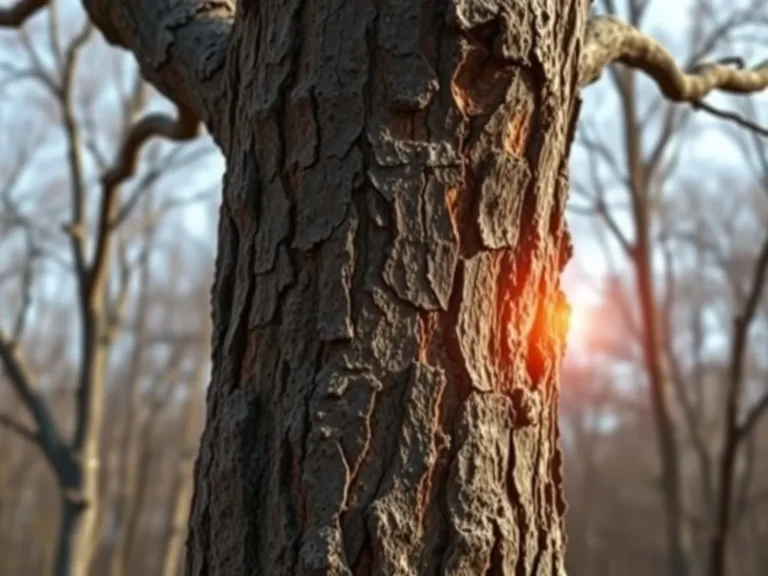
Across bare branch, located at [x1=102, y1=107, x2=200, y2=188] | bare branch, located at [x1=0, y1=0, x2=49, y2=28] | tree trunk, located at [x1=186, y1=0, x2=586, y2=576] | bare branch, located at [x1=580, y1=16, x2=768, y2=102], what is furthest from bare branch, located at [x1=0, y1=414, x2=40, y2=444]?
tree trunk, located at [x1=186, y1=0, x2=586, y2=576]

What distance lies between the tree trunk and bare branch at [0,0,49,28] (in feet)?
4.55

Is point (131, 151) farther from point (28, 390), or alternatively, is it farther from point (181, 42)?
point (28, 390)

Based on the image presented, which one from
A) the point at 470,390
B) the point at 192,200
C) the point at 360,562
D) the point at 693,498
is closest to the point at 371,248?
the point at 470,390

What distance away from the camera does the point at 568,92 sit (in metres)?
1.22

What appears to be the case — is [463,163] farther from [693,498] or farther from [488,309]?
[693,498]

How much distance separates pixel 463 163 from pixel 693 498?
2357 centimetres

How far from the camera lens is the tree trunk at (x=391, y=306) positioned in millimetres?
1031

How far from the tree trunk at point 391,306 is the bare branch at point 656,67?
0.29m

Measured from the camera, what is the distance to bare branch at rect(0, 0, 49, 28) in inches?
93.1

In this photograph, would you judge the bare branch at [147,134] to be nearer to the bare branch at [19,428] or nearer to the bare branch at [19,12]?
the bare branch at [19,12]

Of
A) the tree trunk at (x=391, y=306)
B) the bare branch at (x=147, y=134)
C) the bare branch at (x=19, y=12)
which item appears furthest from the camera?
the bare branch at (x=19, y=12)

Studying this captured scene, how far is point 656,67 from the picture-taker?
1.80m

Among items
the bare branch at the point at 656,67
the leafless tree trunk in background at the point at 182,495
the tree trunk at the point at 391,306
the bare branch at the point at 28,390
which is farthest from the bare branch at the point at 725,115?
the leafless tree trunk in background at the point at 182,495

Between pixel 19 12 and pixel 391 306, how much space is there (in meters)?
1.66
